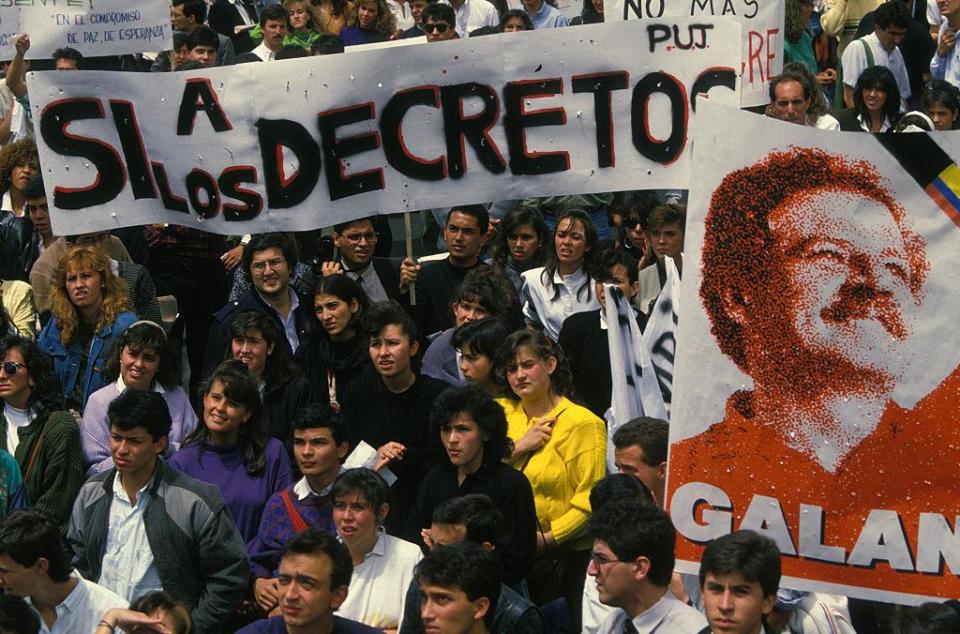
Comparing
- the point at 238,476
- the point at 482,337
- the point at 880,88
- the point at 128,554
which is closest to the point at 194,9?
the point at 880,88

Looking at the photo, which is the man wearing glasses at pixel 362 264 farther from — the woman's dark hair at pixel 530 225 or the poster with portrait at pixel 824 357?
the poster with portrait at pixel 824 357

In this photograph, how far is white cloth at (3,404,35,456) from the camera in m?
8.47

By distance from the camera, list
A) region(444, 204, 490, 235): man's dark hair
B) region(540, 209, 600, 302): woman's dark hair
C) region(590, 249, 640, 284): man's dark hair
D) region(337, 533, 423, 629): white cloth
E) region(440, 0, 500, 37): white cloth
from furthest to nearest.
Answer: region(440, 0, 500, 37): white cloth → region(444, 204, 490, 235): man's dark hair → region(540, 209, 600, 302): woman's dark hair → region(590, 249, 640, 284): man's dark hair → region(337, 533, 423, 629): white cloth

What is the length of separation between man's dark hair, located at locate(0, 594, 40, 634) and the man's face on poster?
2.72 meters

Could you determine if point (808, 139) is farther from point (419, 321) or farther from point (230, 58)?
point (230, 58)

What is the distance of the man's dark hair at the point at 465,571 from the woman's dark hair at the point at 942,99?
664 cm

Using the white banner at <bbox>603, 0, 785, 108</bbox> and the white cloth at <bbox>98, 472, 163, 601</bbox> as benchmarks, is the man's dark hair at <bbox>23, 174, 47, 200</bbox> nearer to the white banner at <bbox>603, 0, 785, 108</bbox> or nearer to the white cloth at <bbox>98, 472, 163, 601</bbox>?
the white cloth at <bbox>98, 472, 163, 601</bbox>

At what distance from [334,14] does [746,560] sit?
32.4ft

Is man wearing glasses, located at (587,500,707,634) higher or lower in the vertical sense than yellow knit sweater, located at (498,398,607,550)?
higher

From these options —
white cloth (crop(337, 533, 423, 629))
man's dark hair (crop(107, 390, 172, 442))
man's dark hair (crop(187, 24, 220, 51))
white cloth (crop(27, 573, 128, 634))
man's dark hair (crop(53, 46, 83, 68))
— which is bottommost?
white cloth (crop(337, 533, 423, 629))

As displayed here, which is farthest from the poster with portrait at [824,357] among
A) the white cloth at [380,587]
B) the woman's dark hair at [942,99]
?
the woman's dark hair at [942,99]

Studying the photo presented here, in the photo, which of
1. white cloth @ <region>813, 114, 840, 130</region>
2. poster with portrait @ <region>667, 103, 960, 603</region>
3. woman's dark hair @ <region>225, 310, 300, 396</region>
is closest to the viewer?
poster with portrait @ <region>667, 103, 960, 603</region>

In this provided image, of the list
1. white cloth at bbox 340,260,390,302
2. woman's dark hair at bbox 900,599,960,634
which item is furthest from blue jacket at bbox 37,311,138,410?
woman's dark hair at bbox 900,599,960,634

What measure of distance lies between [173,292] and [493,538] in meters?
4.04
